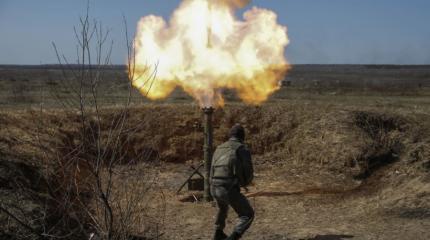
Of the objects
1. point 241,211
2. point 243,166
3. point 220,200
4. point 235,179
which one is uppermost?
point 243,166

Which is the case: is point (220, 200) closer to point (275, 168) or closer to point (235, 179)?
point (235, 179)

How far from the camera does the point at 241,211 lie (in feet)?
29.3

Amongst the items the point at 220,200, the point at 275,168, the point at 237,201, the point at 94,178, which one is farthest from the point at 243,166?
the point at 275,168

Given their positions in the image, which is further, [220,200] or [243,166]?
[220,200]

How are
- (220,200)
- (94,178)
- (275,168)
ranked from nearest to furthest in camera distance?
1. (94,178)
2. (220,200)
3. (275,168)

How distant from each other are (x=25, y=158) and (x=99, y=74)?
26.0ft

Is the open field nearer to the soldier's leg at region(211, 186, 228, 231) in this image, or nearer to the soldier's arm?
the soldier's leg at region(211, 186, 228, 231)

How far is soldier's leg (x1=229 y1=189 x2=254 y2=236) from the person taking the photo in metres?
8.84

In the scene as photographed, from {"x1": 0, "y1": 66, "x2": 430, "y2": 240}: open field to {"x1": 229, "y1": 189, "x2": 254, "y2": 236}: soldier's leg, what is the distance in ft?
4.48

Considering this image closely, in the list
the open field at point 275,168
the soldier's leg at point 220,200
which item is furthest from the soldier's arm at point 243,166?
the open field at point 275,168

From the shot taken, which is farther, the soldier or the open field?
the open field

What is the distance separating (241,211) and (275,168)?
25.0 feet

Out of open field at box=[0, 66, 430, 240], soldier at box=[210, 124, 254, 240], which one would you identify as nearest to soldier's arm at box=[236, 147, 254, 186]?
soldier at box=[210, 124, 254, 240]

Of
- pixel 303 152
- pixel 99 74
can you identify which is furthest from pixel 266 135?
pixel 99 74
